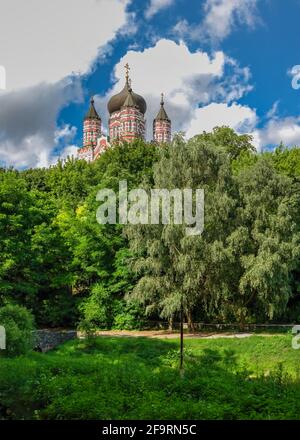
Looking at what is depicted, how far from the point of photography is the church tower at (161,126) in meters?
77.4

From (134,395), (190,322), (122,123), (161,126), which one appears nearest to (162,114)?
(161,126)

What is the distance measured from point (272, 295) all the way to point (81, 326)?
27.3ft

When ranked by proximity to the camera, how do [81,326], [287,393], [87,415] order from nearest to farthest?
[87,415] → [287,393] → [81,326]

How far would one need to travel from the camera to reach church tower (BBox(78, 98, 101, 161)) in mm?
75812

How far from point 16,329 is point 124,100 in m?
58.7

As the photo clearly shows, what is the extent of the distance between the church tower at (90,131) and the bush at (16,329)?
6079 centimetres

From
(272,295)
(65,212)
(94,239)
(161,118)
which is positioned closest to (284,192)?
(272,295)

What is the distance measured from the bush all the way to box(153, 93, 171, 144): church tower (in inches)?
2506

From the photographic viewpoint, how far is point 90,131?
252ft

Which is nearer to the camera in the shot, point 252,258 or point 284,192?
point 252,258

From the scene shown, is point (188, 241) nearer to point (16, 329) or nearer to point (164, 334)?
point (164, 334)

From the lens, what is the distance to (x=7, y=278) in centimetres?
2128
